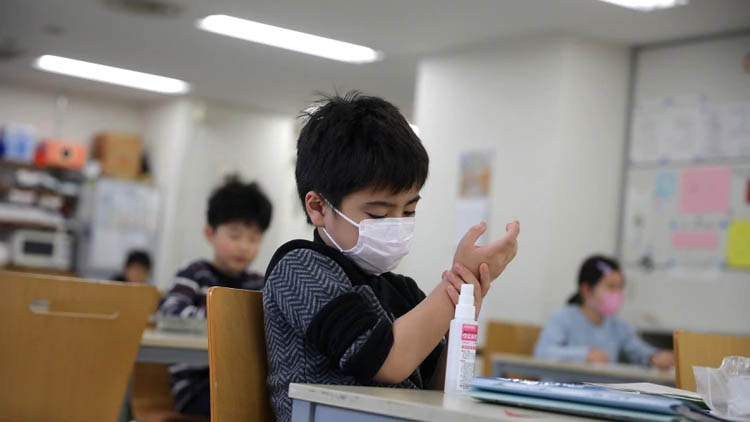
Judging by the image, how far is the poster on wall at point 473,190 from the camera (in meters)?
6.56

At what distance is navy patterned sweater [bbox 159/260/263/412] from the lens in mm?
2809

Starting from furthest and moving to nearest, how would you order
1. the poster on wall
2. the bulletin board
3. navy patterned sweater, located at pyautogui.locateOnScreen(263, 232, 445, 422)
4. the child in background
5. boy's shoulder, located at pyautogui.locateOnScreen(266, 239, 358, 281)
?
1. the child in background
2. the poster on wall
3. the bulletin board
4. boy's shoulder, located at pyautogui.locateOnScreen(266, 239, 358, 281)
5. navy patterned sweater, located at pyautogui.locateOnScreen(263, 232, 445, 422)

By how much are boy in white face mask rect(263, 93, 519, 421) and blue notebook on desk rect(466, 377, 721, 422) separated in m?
0.21

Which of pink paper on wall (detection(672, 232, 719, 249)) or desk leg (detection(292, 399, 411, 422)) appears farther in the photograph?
pink paper on wall (detection(672, 232, 719, 249))

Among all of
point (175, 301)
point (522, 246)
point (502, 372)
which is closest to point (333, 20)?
point (522, 246)

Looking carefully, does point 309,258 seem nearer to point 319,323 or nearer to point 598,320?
point 319,323

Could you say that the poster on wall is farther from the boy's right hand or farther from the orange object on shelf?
the boy's right hand

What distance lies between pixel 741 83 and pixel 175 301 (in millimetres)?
4002

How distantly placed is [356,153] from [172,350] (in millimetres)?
1260

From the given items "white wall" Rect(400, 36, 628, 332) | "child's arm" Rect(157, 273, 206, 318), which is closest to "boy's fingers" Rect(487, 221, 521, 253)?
"child's arm" Rect(157, 273, 206, 318)

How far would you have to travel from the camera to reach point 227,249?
10.7 ft

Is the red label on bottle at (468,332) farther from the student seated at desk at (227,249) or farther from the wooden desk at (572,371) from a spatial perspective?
the wooden desk at (572,371)

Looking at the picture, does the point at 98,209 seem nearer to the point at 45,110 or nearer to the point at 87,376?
the point at 45,110

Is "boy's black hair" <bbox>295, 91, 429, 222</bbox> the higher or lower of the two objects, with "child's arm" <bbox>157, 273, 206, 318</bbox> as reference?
higher
